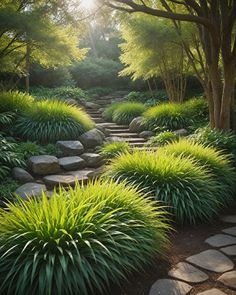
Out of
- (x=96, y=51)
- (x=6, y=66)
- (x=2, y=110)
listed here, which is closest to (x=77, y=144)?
(x=2, y=110)

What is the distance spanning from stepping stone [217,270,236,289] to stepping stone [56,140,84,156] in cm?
418

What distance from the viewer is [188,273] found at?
10.3 feet

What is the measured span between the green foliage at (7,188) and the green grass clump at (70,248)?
1589 millimetres

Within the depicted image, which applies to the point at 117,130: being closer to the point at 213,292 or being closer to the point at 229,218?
the point at 229,218

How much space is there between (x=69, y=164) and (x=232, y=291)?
12.5 ft

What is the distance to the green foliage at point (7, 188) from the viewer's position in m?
4.67

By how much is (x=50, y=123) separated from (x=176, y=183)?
366 cm

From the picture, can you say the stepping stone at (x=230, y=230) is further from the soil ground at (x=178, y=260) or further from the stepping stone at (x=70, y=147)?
the stepping stone at (x=70, y=147)

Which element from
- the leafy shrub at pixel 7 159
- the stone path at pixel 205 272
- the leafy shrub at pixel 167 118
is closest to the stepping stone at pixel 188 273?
the stone path at pixel 205 272

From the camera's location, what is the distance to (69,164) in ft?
19.8

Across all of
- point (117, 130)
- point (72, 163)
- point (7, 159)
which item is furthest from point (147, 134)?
point (7, 159)

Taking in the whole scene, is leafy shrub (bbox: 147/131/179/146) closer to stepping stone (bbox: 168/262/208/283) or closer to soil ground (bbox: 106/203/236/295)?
soil ground (bbox: 106/203/236/295)

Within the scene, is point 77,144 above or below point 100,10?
below

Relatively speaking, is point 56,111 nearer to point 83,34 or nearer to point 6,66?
point 83,34
